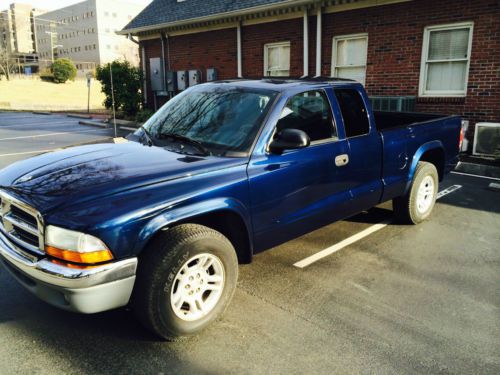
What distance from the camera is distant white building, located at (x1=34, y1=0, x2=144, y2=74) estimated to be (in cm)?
8650

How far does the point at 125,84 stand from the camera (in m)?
18.5

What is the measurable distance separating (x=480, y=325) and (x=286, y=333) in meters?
1.50

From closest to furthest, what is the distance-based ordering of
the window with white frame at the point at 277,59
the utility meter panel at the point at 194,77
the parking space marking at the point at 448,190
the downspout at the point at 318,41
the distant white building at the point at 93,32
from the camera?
Result: the parking space marking at the point at 448,190
the downspout at the point at 318,41
the window with white frame at the point at 277,59
the utility meter panel at the point at 194,77
the distant white building at the point at 93,32

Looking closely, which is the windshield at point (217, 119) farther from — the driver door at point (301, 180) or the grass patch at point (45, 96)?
the grass patch at point (45, 96)

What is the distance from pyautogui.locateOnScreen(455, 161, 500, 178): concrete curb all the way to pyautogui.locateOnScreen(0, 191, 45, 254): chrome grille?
8.10m

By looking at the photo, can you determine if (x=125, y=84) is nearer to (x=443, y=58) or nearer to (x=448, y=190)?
(x=443, y=58)

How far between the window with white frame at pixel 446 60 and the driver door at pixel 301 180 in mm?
7412

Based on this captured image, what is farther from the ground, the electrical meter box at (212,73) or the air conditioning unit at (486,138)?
the electrical meter box at (212,73)

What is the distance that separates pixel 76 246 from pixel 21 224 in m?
0.62

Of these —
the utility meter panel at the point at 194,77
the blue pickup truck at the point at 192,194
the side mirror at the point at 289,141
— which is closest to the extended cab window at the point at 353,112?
the blue pickup truck at the point at 192,194

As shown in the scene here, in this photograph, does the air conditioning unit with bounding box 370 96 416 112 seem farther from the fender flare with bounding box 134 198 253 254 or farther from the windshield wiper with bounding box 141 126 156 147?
the fender flare with bounding box 134 198 253 254

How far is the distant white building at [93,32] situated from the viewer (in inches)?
3406

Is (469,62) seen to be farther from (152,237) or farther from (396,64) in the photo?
(152,237)

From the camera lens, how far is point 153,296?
9.22 ft
